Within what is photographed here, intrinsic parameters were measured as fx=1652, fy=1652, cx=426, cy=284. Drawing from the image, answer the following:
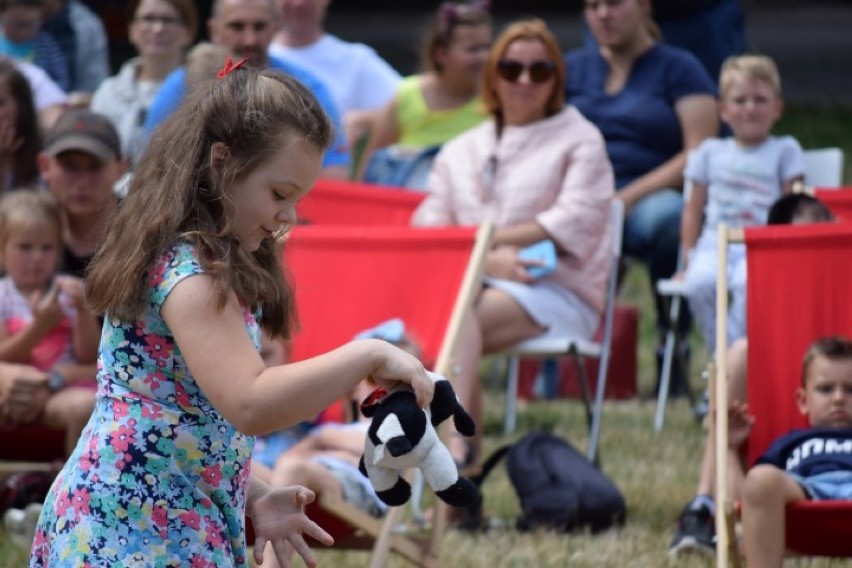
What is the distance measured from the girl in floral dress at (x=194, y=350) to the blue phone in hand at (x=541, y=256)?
3.31 metres

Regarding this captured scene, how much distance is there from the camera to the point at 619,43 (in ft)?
22.7

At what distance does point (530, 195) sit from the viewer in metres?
5.98

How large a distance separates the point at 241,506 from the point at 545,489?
8.93ft

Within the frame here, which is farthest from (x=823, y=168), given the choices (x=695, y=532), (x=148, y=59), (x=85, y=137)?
(x=148, y=59)

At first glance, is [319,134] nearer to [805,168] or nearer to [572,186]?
[572,186]

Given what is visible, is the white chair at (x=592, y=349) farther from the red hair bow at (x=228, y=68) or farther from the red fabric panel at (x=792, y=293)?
the red hair bow at (x=228, y=68)

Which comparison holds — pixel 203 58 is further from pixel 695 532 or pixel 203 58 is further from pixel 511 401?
pixel 695 532

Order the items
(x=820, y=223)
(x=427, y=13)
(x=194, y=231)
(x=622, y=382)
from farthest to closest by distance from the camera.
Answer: (x=427, y=13), (x=622, y=382), (x=820, y=223), (x=194, y=231)

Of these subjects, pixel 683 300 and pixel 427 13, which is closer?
pixel 683 300

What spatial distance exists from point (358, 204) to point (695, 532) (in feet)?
6.49

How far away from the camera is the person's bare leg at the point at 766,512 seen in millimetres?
4051

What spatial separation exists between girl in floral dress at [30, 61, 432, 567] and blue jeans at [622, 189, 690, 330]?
423 centimetres

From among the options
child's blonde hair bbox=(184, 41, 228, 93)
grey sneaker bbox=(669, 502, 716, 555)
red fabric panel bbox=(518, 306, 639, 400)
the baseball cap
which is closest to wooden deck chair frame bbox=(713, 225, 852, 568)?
grey sneaker bbox=(669, 502, 716, 555)

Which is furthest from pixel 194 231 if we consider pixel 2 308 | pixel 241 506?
pixel 2 308
